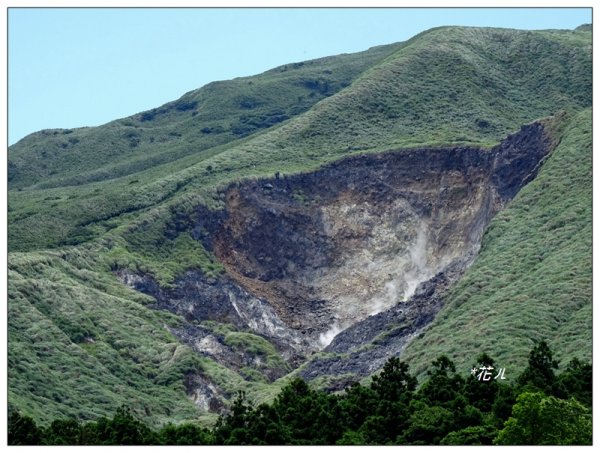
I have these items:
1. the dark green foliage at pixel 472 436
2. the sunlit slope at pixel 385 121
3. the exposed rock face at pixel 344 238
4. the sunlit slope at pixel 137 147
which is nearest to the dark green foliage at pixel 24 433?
the dark green foliage at pixel 472 436

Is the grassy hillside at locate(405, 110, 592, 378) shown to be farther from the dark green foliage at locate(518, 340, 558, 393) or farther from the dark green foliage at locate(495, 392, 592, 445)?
the dark green foliage at locate(495, 392, 592, 445)

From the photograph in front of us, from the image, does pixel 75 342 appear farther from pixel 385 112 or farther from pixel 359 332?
pixel 385 112

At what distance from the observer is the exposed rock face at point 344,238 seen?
124m

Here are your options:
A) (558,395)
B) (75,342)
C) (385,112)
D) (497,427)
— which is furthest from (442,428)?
(385,112)

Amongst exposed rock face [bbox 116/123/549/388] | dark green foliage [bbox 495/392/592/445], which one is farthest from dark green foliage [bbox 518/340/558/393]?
exposed rock face [bbox 116/123/549/388]

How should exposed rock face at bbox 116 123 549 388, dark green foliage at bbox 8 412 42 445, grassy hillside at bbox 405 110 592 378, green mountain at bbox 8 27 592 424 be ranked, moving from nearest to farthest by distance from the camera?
dark green foliage at bbox 8 412 42 445 < grassy hillside at bbox 405 110 592 378 < green mountain at bbox 8 27 592 424 < exposed rock face at bbox 116 123 549 388

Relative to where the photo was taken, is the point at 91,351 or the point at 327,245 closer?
the point at 91,351

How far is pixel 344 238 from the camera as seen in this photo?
135125mm

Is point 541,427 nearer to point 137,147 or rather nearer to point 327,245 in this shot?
point 327,245

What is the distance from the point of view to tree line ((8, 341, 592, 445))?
5569 cm

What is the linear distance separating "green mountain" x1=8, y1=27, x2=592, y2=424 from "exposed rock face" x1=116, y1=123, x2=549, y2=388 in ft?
0.63

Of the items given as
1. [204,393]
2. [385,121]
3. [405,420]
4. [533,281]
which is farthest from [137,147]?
[405,420]

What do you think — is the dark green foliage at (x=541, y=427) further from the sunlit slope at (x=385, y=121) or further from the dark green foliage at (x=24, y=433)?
the sunlit slope at (x=385, y=121)

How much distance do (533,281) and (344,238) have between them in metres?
36.4
